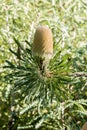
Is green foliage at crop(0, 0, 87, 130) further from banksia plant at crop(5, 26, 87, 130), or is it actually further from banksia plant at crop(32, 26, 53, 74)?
banksia plant at crop(32, 26, 53, 74)

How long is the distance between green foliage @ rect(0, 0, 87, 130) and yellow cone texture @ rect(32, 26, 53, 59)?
0.36 feet

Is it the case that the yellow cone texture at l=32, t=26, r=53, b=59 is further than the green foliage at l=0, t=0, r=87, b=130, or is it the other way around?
the green foliage at l=0, t=0, r=87, b=130

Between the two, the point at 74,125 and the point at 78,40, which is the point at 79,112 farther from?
the point at 78,40

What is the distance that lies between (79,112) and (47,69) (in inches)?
13.5

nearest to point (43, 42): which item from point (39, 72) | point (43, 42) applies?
point (43, 42)

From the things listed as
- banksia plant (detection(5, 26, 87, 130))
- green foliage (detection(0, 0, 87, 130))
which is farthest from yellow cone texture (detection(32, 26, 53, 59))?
green foliage (detection(0, 0, 87, 130))

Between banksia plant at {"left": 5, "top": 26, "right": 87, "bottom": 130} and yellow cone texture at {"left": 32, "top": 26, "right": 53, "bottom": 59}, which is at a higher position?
yellow cone texture at {"left": 32, "top": 26, "right": 53, "bottom": 59}

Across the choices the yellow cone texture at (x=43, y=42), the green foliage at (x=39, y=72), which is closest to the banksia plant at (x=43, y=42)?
the yellow cone texture at (x=43, y=42)

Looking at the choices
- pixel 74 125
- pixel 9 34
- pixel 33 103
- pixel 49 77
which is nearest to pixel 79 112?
pixel 74 125

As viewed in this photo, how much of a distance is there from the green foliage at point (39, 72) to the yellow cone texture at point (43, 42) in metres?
0.11

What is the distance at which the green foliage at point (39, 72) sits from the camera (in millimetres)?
936

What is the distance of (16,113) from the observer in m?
1.28

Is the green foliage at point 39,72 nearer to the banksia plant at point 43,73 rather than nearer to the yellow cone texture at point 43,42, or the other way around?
the banksia plant at point 43,73

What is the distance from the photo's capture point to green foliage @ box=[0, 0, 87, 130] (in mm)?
936
